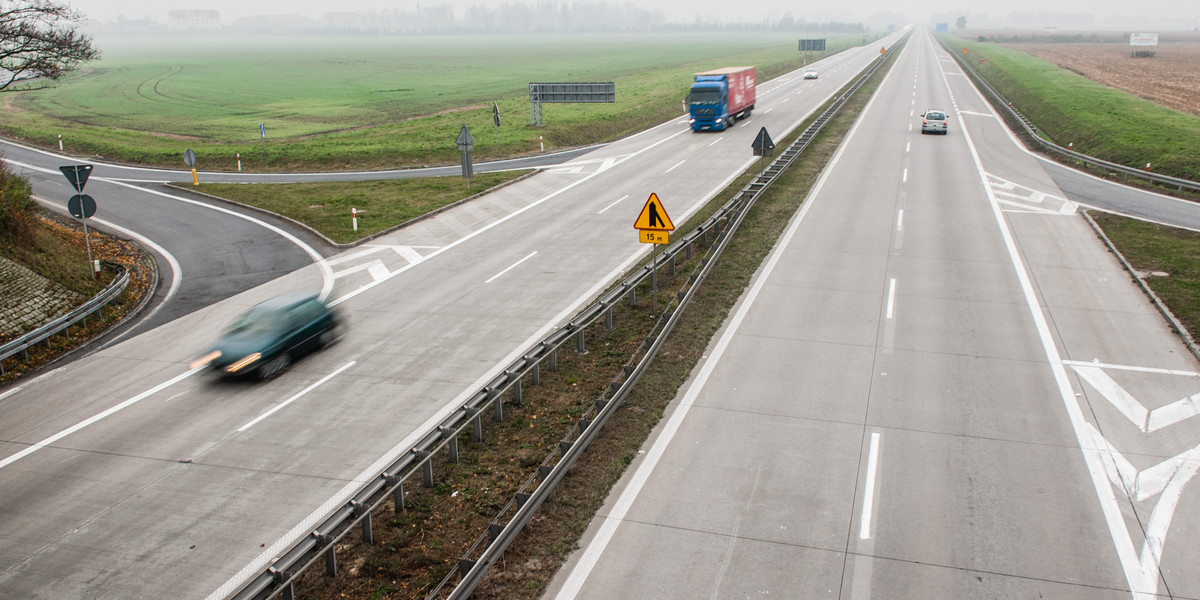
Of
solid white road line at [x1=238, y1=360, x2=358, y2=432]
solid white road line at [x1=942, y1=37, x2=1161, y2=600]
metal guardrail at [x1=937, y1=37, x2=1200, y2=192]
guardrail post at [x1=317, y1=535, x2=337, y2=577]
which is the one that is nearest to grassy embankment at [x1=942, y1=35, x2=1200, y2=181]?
metal guardrail at [x1=937, y1=37, x2=1200, y2=192]

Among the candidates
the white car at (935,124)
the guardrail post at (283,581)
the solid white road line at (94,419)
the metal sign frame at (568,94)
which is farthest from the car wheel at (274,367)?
the metal sign frame at (568,94)

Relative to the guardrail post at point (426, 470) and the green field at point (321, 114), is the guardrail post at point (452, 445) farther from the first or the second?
the green field at point (321, 114)

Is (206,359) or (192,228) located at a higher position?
(192,228)

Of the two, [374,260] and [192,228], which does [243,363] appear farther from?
[192,228]

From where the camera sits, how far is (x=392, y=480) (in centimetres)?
Answer: 983

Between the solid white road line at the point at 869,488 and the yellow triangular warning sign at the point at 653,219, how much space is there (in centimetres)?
664

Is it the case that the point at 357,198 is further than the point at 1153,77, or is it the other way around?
the point at 1153,77

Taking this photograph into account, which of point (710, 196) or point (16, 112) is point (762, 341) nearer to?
point (710, 196)

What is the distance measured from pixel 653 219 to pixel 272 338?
8163 millimetres

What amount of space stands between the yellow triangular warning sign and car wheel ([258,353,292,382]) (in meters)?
7.66

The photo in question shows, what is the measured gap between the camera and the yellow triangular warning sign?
1608 centimetres

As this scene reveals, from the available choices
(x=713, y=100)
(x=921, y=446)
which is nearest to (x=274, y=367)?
(x=921, y=446)

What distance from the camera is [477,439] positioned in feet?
38.5

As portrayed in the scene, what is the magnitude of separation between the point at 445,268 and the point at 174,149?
33.8m
